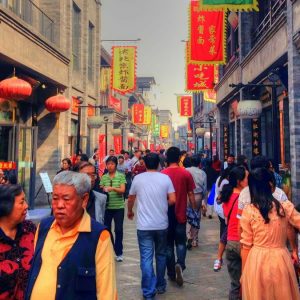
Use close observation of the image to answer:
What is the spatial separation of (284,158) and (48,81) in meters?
7.91

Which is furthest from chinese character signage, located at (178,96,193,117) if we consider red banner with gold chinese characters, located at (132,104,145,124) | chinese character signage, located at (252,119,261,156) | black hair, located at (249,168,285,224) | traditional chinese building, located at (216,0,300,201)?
black hair, located at (249,168,285,224)

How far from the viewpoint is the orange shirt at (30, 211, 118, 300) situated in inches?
83.9

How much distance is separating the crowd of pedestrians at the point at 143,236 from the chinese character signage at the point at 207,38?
8.31 metres

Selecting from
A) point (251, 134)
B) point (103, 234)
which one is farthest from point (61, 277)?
point (251, 134)

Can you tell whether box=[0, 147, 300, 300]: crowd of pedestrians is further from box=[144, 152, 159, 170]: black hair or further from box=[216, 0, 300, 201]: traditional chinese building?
box=[216, 0, 300, 201]: traditional chinese building

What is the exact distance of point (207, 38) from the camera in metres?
13.8

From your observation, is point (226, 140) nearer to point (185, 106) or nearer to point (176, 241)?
point (176, 241)

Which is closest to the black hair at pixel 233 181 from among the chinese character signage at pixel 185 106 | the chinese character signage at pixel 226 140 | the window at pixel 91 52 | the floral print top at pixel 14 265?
the floral print top at pixel 14 265

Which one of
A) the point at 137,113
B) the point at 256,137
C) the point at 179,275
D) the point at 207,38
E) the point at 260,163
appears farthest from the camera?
the point at 137,113

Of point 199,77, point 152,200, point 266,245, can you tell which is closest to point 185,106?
point 199,77

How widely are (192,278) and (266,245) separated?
2.79 m

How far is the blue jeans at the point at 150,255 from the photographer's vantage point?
4793mm

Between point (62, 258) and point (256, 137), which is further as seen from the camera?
point (256, 137)

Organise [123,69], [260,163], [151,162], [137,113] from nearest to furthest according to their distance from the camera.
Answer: [151,162], [260,163], [123,69], [137,113]
